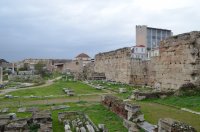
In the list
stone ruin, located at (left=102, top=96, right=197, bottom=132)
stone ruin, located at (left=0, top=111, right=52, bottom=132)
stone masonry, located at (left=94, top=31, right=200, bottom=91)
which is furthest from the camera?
stone masonry, located at (left=94, top=31, right=200, bottom=91)

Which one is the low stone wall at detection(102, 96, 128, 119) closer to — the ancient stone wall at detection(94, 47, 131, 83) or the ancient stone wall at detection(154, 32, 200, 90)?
the ancient stone wall at detection(154, 32, 200, 90)

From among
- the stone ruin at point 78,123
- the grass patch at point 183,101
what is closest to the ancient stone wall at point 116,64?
the grass patch at point 183,101

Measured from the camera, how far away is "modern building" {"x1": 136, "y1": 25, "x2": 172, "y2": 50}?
253ft

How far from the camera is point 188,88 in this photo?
64.1 ft

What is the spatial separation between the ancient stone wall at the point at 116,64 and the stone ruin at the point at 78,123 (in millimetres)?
21705

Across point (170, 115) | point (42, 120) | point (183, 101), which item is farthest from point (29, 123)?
point (183, 101)

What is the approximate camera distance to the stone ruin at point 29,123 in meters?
11.7

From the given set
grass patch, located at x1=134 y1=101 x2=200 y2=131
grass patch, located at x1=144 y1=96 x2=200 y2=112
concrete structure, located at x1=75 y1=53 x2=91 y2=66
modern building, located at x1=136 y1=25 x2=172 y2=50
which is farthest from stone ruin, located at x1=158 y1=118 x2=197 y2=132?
concrete structure, located at x1=75 y1=53 x2=91 y2=66

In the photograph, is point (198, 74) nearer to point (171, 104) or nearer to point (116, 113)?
point (171, 104)

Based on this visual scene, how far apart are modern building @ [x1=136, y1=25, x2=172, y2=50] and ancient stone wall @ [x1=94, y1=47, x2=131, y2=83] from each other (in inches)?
1138

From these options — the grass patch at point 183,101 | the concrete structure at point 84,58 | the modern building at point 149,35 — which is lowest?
the grass patch at point 183,101

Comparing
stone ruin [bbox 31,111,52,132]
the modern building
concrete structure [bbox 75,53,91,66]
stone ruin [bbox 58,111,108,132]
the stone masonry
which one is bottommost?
stone ruin [bbox 58,111,108,132]

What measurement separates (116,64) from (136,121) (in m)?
28.3

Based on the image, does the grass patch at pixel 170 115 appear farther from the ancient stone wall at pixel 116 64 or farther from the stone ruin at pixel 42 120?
the ancient stone wall at pixel 116 64
